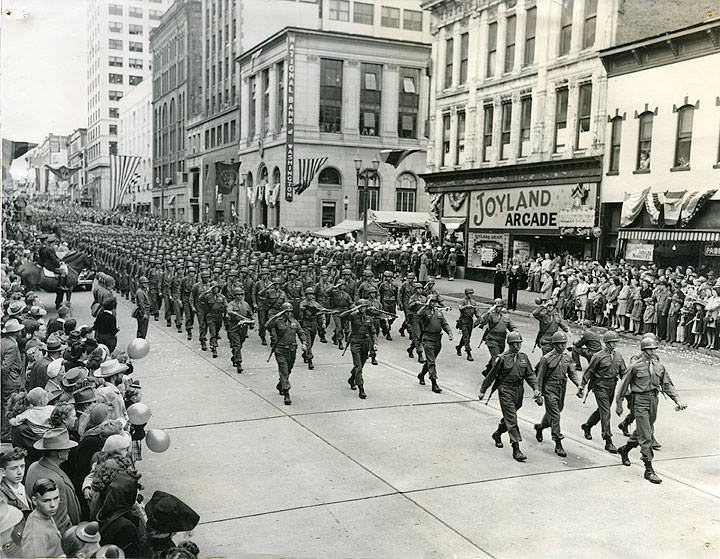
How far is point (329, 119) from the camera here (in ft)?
161

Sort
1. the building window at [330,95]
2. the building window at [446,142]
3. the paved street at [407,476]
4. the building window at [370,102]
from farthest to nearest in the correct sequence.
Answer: the building window at [370,102] < the building window at [330,95] < the building window at [446,142] < the paved street at [407,476]

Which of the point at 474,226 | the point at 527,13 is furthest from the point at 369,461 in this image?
the point at 474,226

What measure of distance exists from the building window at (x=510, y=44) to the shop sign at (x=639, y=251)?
8.60 metres

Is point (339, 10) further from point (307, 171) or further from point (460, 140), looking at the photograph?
point (460, 140)

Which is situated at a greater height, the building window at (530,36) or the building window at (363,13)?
the building window at (363,13)

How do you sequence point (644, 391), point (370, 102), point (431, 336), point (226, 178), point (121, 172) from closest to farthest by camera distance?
point (644, 391)
point (431, 336)
point (121, 172)
point (226, 178)
point (370, 102)

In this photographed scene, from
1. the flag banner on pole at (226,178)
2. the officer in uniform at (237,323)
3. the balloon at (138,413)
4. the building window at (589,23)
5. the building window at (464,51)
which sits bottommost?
the officer in uniform at (237,323)

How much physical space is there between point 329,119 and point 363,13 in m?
10.9

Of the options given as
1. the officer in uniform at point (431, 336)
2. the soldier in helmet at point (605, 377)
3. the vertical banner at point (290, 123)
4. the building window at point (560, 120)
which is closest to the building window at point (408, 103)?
the vertical banner at point (290, 123)

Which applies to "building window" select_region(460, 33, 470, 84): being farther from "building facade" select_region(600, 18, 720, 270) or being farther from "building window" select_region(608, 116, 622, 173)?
"building window" select_region(608, 116, 622, 173)

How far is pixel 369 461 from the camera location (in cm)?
927

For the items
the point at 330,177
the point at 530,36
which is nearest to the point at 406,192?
the point at 330,177

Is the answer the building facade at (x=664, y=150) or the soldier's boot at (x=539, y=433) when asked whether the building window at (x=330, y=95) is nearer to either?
the building facade at (x=664, y=150)

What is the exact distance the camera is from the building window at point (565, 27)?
67.2 feet
